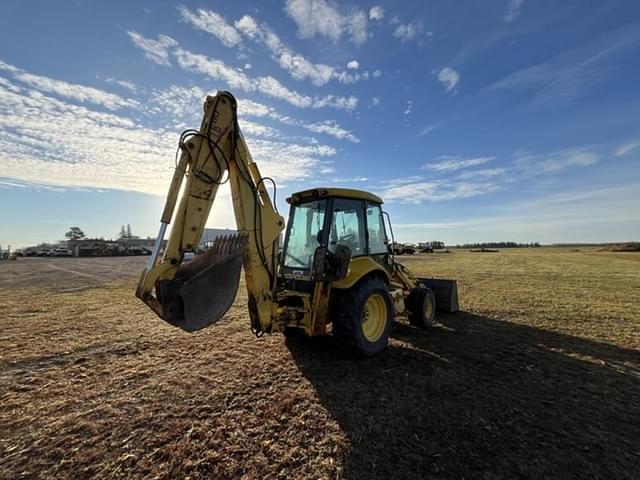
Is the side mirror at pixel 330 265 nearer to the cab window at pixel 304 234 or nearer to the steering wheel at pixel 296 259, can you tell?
the cab window at pixel 304 234

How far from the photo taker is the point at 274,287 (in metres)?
4.27

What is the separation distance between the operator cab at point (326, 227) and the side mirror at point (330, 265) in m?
0.08

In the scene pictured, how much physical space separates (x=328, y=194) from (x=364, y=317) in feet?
6.32

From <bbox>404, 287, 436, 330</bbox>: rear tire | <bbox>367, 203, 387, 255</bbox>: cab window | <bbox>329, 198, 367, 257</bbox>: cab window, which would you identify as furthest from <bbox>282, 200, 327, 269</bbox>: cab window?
<bbox>404, 287, 436, 330</bbox>: rear tire

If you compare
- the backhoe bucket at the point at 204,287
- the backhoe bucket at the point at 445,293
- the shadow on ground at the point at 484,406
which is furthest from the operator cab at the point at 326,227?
the backhoe bucket at the point at 445,293

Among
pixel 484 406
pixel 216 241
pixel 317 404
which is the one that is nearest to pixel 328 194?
pixel 216 241

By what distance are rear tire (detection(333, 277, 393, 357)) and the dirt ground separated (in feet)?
0.90

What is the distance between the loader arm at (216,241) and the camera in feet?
10.5

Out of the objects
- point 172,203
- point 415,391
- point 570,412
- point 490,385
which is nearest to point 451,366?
point 490,385

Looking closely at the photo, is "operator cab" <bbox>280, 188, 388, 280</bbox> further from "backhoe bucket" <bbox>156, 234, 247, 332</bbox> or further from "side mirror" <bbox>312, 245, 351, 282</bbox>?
"backhoe bucket" <bbox>156, 234, 247, 332</bbox>

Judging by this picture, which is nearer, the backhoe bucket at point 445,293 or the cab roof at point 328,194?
the cab roof at point 328,194

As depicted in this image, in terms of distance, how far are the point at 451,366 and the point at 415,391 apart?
1066mm

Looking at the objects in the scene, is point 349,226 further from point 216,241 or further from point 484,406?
point 484,406

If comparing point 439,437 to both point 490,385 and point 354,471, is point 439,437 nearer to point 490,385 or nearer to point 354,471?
point 354,471
